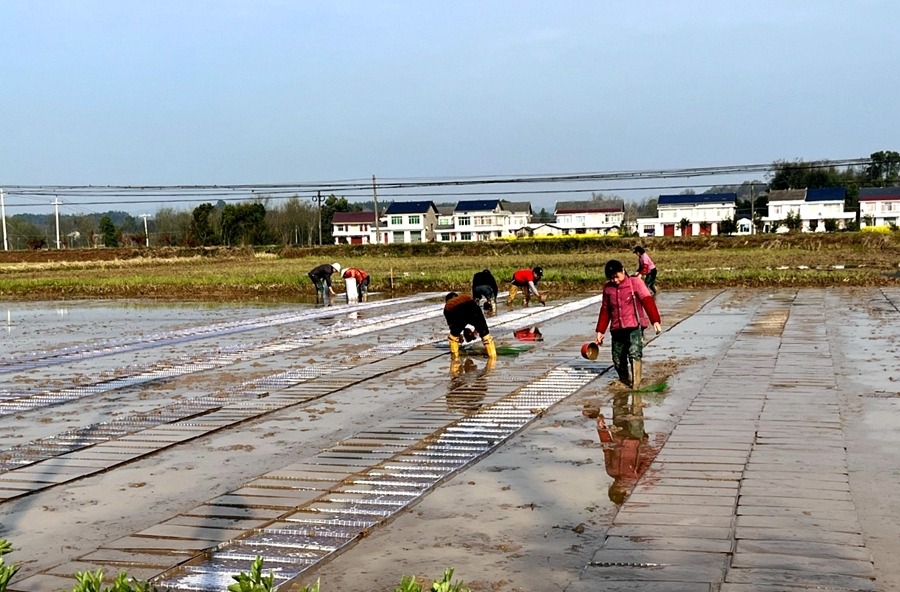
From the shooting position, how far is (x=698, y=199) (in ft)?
349

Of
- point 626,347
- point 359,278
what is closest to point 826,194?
point 359,278

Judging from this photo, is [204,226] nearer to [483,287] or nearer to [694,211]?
[694,211]

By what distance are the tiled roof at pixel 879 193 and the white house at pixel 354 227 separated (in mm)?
52013

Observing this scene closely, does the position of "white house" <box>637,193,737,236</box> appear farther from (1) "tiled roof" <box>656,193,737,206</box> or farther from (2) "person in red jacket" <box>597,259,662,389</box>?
(2) "person in red jacket" <box>597,259,662,389</box>

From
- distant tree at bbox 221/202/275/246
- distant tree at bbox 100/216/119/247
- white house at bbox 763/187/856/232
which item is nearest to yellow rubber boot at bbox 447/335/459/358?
distant tree at bbox 221/202/275/246

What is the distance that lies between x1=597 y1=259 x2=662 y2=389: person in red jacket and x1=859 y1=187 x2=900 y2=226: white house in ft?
294

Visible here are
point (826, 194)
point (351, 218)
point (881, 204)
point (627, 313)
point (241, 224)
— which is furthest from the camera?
point (351, 218)

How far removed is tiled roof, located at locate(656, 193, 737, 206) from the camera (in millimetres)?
105000

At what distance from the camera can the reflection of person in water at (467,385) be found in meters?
10.3

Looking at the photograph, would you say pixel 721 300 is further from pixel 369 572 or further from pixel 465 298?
pixel 369 572

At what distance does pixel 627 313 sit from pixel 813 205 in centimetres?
9190

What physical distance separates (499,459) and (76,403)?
587 cm

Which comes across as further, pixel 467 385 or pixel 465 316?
pixel 465 316

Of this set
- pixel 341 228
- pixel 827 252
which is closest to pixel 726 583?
pixel 827 252
